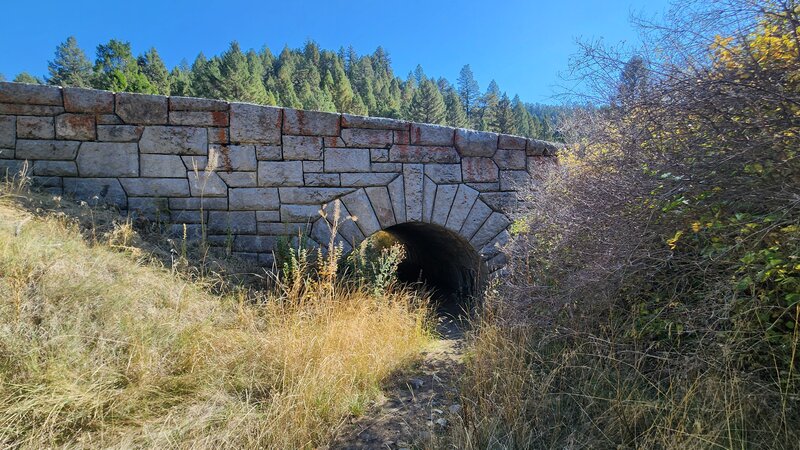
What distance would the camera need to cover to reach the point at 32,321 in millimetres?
2094

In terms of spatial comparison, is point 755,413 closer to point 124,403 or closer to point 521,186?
point 124,403

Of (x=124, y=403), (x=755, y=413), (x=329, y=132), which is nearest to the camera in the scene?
(x=755, y=413)

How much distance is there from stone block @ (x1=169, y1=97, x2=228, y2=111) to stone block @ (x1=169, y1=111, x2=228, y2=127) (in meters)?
0.04

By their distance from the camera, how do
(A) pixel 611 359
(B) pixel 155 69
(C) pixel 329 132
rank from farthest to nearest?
(B) pixel 155 69 → (C) pixel 329 132 → (A) pixel 611 359

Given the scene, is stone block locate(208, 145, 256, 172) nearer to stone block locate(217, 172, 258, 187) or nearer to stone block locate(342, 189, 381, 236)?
stone block locate(217, 172, 258, 187)

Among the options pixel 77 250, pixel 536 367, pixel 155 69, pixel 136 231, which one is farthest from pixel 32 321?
pixel 155 69

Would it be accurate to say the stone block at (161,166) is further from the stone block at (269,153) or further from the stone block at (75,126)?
the stone block at (269,153)

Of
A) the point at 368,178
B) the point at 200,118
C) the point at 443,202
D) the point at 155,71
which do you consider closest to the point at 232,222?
the point at 200,118

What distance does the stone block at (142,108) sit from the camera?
4.22 meters

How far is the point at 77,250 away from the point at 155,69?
37.2 meters

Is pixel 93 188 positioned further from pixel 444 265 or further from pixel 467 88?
pixel 467 88

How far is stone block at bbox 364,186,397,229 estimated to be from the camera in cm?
470

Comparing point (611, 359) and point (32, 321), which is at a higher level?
point (32, 321)

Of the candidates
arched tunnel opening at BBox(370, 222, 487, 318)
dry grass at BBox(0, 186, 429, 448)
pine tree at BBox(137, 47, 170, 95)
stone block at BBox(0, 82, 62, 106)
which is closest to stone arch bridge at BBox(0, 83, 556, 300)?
stone block at BBox(0, 82, 62, 106)
